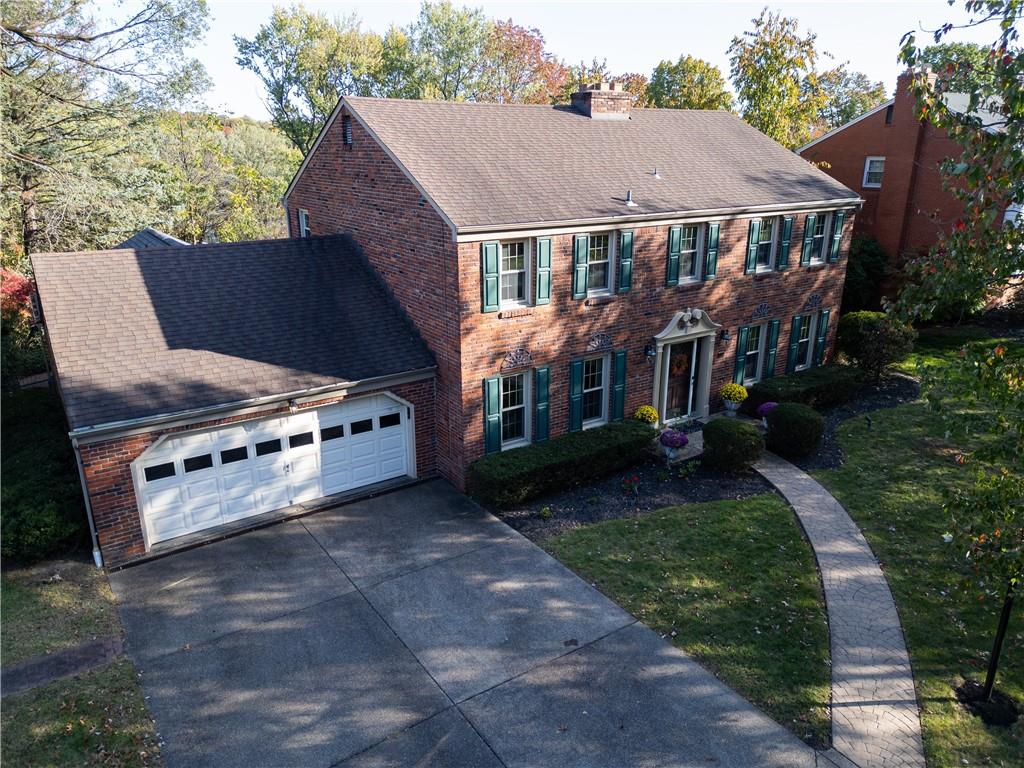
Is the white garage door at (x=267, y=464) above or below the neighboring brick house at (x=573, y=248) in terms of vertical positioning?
below

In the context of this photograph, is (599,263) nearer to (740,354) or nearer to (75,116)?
(740,354)

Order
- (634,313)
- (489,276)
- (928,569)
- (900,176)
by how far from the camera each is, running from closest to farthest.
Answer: (928,569), (489,276), (634,313), (900,176)

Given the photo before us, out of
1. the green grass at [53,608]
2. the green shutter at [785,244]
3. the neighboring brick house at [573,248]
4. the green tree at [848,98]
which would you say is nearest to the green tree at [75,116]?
A: the neighboring brick house at [573,248]

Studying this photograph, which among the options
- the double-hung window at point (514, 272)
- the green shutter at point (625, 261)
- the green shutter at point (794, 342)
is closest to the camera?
the double-hung window at point (514, 272)

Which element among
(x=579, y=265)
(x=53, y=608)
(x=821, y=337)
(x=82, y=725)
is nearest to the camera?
(x=82, y=725)

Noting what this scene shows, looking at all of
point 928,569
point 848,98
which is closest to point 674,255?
point 928,569

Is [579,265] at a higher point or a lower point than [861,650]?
higher

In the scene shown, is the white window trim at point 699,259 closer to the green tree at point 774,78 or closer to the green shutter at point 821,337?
the green shutter at point 821,337
